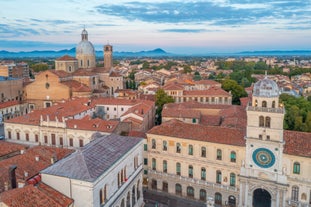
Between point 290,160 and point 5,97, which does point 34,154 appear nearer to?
point 290,160

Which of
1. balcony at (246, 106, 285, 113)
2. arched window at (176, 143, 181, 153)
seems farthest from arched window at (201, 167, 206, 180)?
balcony at (246, 106, 285, 113)

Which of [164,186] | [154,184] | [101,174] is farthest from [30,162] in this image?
[164,186]

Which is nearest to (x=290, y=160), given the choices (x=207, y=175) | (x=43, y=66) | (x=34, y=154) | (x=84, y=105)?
(x=207, y=175)

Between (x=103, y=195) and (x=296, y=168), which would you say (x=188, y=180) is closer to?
(x=296, y=168)

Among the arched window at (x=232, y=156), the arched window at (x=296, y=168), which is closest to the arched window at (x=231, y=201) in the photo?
the arched window at (x=232, y=156)

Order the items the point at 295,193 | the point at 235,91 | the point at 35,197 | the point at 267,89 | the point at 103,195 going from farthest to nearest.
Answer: the point at 235,91 → the point at 295,193 → the point at 267,89 → the point at 103,195 → the point at 35,197

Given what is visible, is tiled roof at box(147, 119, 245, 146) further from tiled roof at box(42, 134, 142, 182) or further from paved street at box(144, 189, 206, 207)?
tiled roof at box(42, 134, 142, 182)
